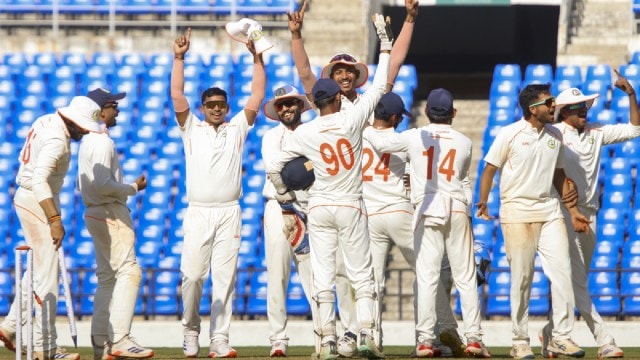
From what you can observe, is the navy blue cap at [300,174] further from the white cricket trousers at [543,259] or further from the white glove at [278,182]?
the white cricket trousers at [543,259]

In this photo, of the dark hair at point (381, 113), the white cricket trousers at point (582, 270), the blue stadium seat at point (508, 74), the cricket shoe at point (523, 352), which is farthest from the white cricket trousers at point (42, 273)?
the blue stadium seat at point (508, 74)

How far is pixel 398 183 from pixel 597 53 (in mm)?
10394

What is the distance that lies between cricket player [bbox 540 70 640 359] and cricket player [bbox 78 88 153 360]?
3960 mm

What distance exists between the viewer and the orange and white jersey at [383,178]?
11.9 m

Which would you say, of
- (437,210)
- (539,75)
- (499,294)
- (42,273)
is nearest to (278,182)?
(437,210)

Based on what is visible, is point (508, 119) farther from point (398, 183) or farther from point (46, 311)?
point (46, 311)

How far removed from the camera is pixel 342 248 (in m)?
10.8

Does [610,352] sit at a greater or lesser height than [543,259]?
lesser

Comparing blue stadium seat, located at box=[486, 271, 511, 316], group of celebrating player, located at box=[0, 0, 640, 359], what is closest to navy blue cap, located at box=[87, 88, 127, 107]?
group of celebrating player, located at box=[0, 0, 640, 359]

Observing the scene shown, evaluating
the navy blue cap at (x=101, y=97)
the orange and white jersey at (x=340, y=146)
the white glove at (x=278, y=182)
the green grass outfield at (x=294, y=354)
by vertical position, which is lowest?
the green grass outfield at (x=294, y=354)

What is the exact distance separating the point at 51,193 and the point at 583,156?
191 inches

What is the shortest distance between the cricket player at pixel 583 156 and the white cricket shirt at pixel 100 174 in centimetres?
399

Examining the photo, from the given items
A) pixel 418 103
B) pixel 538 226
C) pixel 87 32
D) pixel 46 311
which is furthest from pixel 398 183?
pixel 87 32

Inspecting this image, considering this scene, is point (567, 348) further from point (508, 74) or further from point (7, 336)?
point (508, 74)
